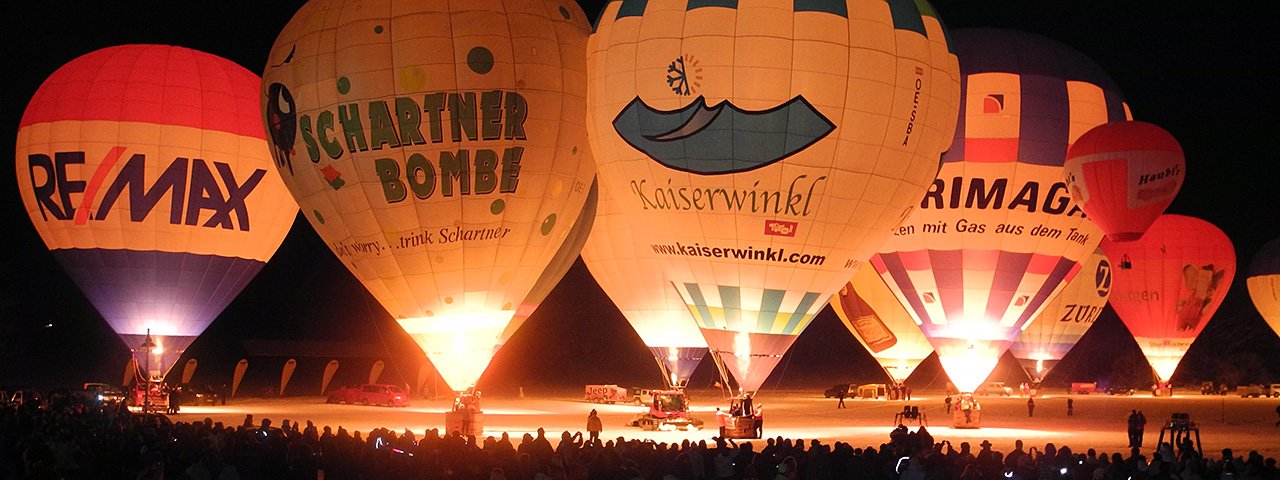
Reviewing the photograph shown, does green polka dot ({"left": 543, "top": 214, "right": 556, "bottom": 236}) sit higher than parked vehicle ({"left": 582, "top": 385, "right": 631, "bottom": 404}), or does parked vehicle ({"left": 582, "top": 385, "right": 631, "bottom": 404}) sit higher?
green polka dot ({"left": 543, "top": 214, "right": 556, "bottom": 236})

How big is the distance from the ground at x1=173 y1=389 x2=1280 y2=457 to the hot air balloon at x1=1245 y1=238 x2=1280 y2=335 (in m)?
4.35

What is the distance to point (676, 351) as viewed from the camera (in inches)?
987

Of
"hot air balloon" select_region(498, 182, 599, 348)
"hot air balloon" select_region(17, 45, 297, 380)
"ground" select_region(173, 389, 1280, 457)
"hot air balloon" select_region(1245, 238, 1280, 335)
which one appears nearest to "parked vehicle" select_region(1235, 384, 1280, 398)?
"hot air balloon" select_region(1245, 238, 1280, 335)

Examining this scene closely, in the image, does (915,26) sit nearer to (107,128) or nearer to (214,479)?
(214,479)

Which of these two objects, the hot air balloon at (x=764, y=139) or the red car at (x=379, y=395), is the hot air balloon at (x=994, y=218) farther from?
the red car at (x=379, y=395)

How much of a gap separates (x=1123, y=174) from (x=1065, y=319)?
549 inches

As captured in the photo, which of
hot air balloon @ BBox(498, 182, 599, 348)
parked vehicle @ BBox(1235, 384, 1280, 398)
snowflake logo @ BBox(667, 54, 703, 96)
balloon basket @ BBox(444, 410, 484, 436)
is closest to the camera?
snowflake logo @ BBox(667, 54, 703, 96)

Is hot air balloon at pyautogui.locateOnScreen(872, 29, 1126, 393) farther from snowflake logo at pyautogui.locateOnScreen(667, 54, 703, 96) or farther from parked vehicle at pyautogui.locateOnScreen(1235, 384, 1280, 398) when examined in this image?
parked vehicle at pyautogui.locateOnScreen(1235, 384, 1280, 398)

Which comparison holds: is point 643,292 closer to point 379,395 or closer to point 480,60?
point 379,395

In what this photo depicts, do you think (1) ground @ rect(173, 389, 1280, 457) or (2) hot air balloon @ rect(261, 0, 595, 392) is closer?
(2) hot air balloon @ rect(261, 0, 595, 392)

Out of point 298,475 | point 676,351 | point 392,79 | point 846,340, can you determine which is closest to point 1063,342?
point 676,351

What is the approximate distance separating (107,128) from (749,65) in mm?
11832

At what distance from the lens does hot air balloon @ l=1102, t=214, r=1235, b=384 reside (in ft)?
108

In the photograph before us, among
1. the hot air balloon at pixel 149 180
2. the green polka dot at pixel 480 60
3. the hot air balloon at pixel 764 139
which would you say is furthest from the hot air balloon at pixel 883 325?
the green polka dot at pixel 480 60
